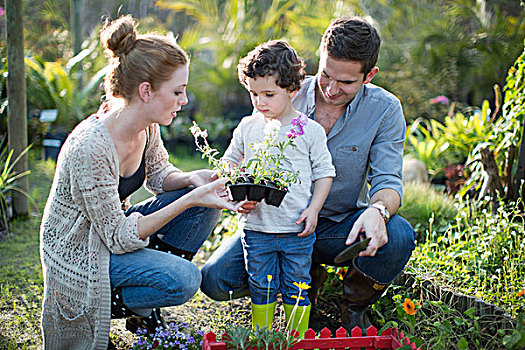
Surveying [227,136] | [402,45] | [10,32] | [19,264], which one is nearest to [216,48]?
[227,136]

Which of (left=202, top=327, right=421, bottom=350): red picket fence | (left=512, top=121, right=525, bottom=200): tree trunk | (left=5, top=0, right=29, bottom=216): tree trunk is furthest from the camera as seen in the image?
(left=5, top=0, right=29, bottom=216): tree trunk

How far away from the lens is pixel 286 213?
2352 mm

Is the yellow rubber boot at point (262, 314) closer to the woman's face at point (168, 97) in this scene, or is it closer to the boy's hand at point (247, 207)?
the boy's hand at point (247, 207)

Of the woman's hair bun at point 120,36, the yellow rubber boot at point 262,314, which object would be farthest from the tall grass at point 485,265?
the woman's hair bun at point 120,36

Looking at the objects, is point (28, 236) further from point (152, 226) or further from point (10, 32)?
point (152, 226)

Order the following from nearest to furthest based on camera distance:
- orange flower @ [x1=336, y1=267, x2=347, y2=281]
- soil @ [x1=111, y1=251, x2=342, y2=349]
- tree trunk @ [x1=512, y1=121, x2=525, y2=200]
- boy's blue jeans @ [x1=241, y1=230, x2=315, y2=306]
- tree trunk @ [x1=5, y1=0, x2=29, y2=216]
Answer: boy's blue jeans @ [x1=241, y1=230, x2=315, y2=306], soil @ [x1=111, y1=251, x2=342, y2=349], orange flower @ [x1=336, y1=267, x2=347, y2=281], tree trunk @ [x1=512, y1=121, x2=525, y2=200], tree trunk @ [x1=5, y1=0, x2=29, y2=216]

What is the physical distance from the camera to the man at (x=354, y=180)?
2.43 meters

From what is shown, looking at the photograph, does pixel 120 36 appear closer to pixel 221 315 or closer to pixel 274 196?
pixel 274 196

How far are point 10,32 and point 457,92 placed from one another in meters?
6.43

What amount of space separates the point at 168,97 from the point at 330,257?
1.06 m

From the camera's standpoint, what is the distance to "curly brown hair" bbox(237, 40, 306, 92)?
225 centimetres

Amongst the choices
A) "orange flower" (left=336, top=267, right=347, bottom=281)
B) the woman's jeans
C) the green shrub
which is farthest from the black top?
the green shrub

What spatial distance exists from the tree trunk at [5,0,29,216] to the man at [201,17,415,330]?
89.0 inches

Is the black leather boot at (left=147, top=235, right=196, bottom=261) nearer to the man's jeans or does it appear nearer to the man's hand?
the man's jeans
